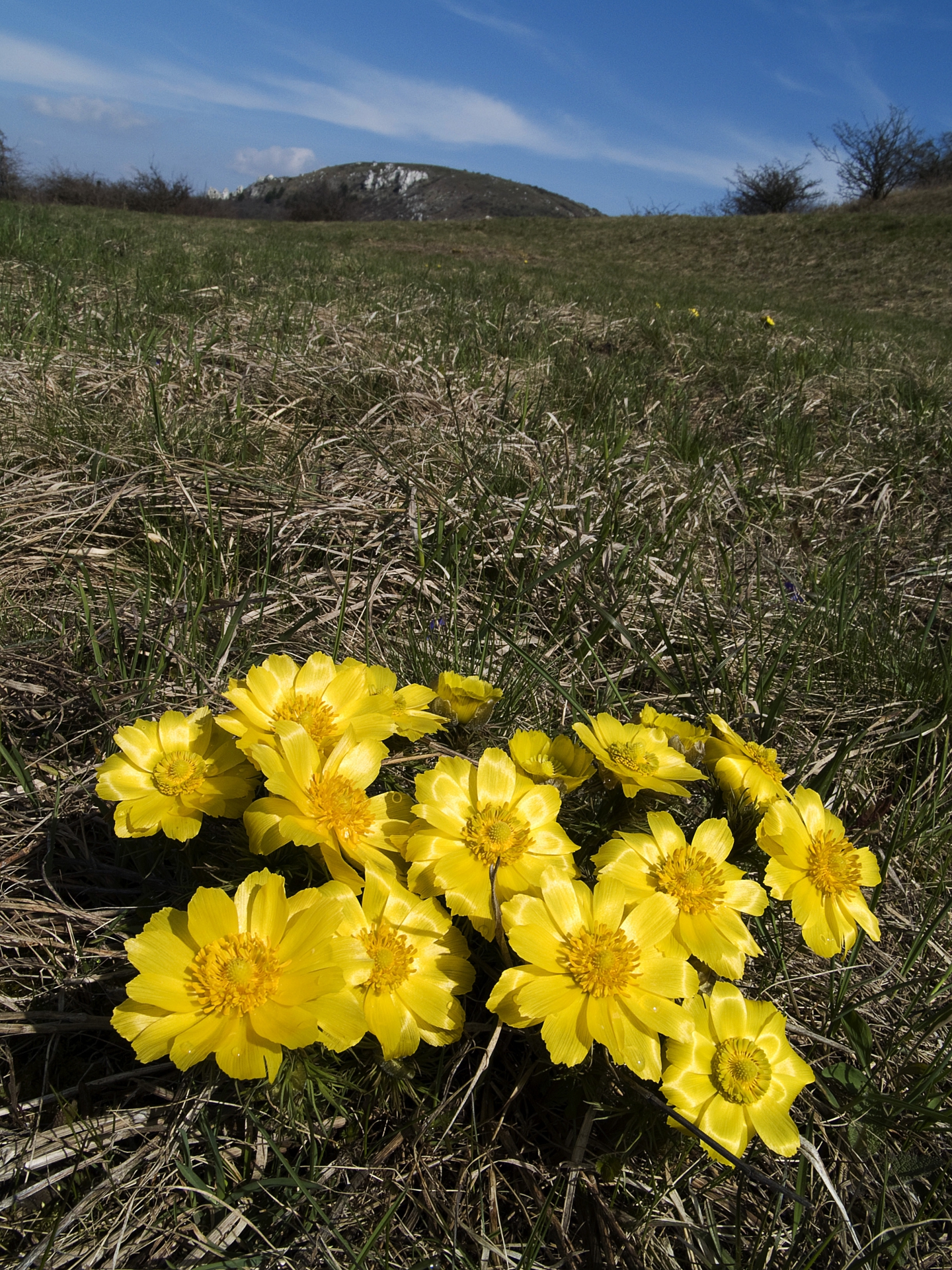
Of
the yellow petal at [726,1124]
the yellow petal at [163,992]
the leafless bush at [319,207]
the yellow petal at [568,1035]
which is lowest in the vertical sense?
the yellow petal at [726,1124]

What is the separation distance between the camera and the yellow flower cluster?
86 cm

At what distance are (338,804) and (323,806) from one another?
0.02 meters

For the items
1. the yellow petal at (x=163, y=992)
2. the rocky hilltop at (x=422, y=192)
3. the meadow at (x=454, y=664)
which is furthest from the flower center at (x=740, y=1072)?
the rocky hilltop at (x=422, y=192)

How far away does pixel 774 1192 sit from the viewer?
1022 millimetres

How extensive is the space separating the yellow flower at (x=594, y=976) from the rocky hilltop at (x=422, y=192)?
2467 inches

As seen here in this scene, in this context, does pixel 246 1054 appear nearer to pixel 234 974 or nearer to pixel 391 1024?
pixel 234 974

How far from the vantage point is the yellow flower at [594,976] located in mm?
879

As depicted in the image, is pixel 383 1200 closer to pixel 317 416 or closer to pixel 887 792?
pixel 887 792

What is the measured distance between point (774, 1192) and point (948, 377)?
17.5 feet

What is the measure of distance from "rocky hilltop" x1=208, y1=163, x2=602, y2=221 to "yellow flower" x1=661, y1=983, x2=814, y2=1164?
62.7 meters

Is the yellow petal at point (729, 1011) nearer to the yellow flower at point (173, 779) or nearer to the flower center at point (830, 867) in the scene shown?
the flower center at point (830, 867)

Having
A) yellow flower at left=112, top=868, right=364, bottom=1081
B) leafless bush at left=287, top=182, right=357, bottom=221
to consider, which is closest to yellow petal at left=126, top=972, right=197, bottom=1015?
yellow flower at left=112, top=868, right=364, bottom=1081

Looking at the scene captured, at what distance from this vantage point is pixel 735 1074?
94 cm

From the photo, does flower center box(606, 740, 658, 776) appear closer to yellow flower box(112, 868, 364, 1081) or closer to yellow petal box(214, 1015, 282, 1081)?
yellow flower box(112, 868, 364, 1081)
